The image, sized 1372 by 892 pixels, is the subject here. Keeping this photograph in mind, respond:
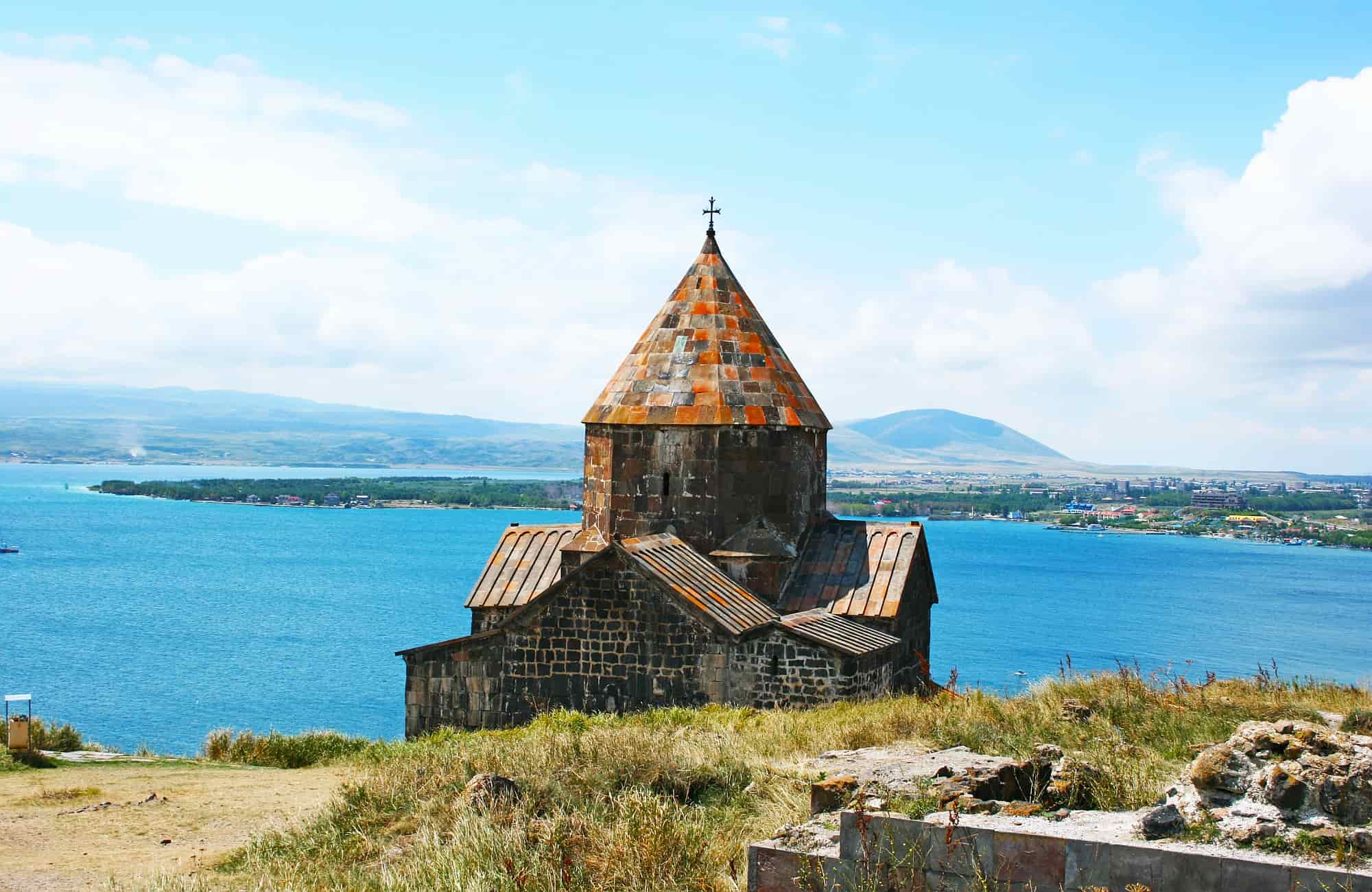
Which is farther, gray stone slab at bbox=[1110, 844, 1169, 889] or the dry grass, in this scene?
the dry grass

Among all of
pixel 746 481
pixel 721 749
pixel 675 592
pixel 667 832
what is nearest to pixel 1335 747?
pixel 667 832

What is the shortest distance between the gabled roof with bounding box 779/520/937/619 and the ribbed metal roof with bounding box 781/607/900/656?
0.20 metres

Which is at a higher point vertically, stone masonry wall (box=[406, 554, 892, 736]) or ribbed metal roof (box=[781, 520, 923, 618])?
ribbed metal roof (box=[781, 520, 923, 618])

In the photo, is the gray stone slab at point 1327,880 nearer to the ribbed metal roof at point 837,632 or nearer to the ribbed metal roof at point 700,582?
the ribbed metal roof at point 837,632

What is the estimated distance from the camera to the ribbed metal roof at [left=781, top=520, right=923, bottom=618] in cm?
1273

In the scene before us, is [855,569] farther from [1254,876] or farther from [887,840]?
[1254,876]

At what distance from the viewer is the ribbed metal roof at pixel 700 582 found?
1139 centimetres

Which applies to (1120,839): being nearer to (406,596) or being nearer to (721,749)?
(721,749)

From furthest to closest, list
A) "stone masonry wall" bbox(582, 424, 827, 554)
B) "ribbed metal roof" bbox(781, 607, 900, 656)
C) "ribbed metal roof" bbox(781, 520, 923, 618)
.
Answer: "stone masonry wall" bbox(582, 424, 827, 554) < "ribbed metal roof" bbox(781, 520, 923, 618) < "ribbed metal roof" bbox(781, 607, 900, 656)

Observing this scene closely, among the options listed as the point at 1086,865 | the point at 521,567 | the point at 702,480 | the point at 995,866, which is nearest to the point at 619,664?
the point at 702,480

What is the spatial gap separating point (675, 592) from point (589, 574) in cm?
87

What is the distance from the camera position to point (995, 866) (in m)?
4.81

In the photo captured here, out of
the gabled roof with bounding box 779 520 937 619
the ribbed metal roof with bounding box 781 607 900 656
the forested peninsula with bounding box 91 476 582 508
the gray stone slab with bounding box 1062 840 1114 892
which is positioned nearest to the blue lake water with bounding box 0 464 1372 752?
the ribbed metal roof with bounding box 781 607 900 656

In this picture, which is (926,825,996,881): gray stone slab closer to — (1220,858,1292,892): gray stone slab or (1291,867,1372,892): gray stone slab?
(1220,858,1292,892): gray stone slab
